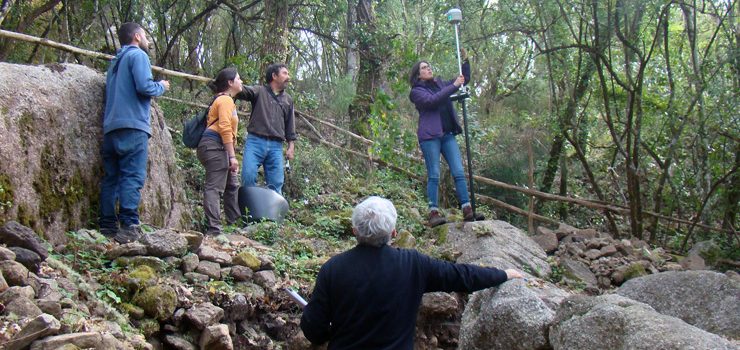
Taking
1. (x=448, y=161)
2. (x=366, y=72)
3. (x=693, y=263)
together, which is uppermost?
(x=366, y=72)

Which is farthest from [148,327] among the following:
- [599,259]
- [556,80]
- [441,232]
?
[556,80]

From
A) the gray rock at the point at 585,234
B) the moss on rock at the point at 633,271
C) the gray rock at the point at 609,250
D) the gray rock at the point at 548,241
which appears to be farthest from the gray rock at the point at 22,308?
the gray rock at the point at 585,234

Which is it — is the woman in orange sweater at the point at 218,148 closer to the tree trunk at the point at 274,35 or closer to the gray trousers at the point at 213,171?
the gray trousers at the point at 213,171

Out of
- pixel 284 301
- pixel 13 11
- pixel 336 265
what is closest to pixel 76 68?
pixel 284 301

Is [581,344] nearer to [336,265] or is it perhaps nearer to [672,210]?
[336,265]

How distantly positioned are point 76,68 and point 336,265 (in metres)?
3.77

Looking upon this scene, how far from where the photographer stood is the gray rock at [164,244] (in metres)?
4.96

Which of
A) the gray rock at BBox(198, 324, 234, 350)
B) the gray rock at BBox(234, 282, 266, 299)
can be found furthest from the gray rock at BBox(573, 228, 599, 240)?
the gray rock at BBox(198, 324, 234, 350)

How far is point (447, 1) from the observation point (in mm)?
9812

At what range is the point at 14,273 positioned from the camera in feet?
12.2

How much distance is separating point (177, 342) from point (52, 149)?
204 centimetres

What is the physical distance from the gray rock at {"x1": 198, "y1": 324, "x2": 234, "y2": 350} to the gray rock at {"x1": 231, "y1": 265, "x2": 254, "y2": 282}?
0.79 m

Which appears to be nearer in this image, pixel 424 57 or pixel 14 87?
pixel 14 87

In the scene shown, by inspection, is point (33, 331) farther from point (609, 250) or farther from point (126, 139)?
point (609, 250)
